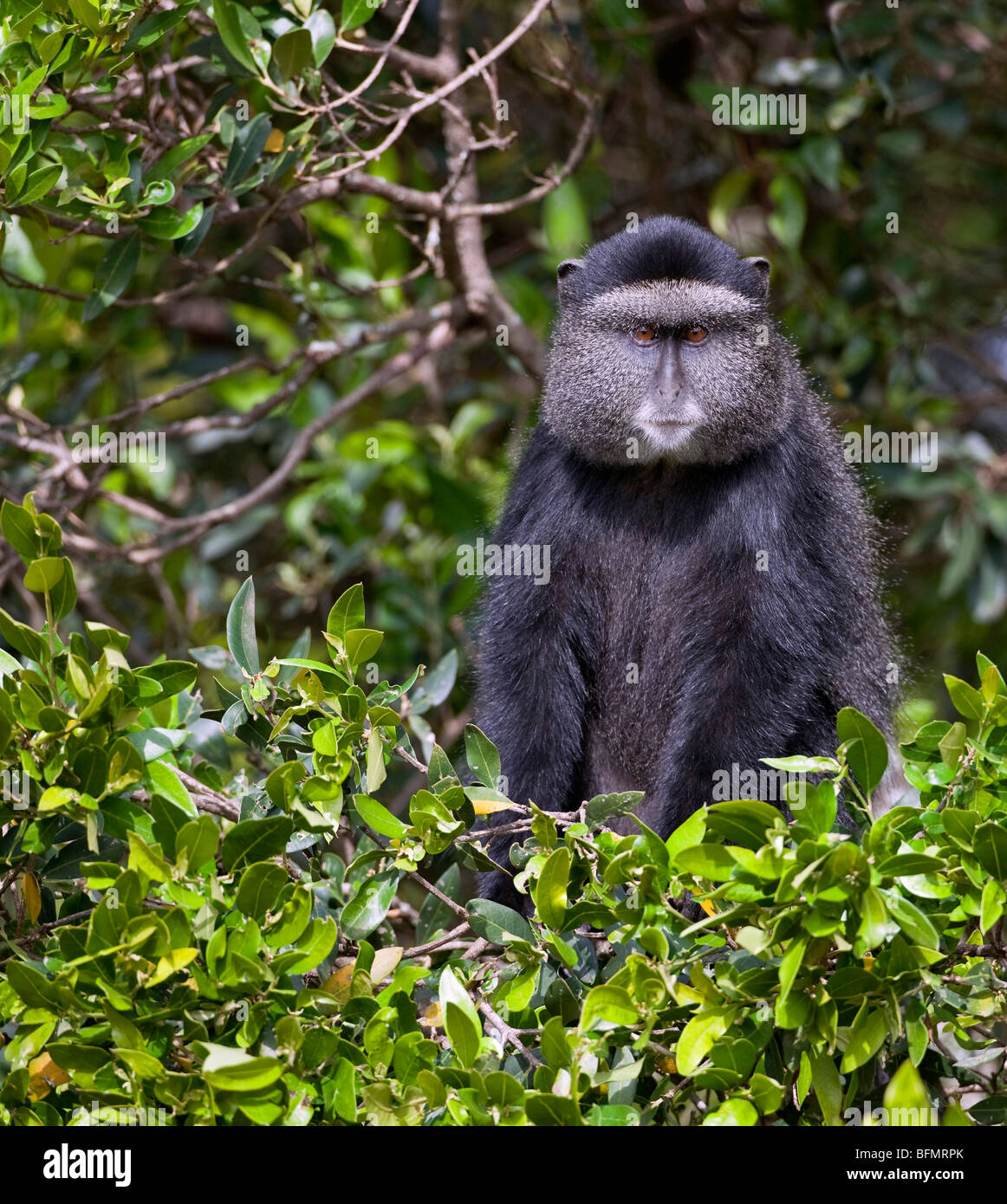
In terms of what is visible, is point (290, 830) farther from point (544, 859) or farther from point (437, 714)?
point (437, 714)

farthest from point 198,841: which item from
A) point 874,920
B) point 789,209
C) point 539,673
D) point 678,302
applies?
point 789,209

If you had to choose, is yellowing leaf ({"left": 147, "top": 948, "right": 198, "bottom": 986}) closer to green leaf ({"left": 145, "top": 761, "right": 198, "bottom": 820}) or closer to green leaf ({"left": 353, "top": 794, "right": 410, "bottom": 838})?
green leaf ({"left": 145, "top": 761, "right": 198, "bottom": 820})

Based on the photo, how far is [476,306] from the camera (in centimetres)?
630

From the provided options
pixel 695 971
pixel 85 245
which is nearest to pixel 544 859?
pixel 695 971

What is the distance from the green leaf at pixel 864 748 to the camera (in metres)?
3.19

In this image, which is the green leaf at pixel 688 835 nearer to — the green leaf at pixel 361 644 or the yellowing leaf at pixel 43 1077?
the green leaf at pixel 361 644

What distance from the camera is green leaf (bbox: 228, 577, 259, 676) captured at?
378 cm

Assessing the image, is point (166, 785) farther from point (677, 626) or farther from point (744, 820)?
point (677, 626)

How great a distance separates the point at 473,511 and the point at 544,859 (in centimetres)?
373

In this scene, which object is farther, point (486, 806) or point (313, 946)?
point (486, 806)

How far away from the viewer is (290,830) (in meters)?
3.29

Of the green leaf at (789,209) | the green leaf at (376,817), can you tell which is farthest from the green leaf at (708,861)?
the green leaf at (789,209)

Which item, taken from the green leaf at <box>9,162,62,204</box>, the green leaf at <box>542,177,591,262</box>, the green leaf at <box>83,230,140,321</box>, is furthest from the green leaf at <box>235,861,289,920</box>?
the green leaf at <box>542,177,591,262</box>

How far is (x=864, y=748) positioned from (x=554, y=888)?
80 centimetres
